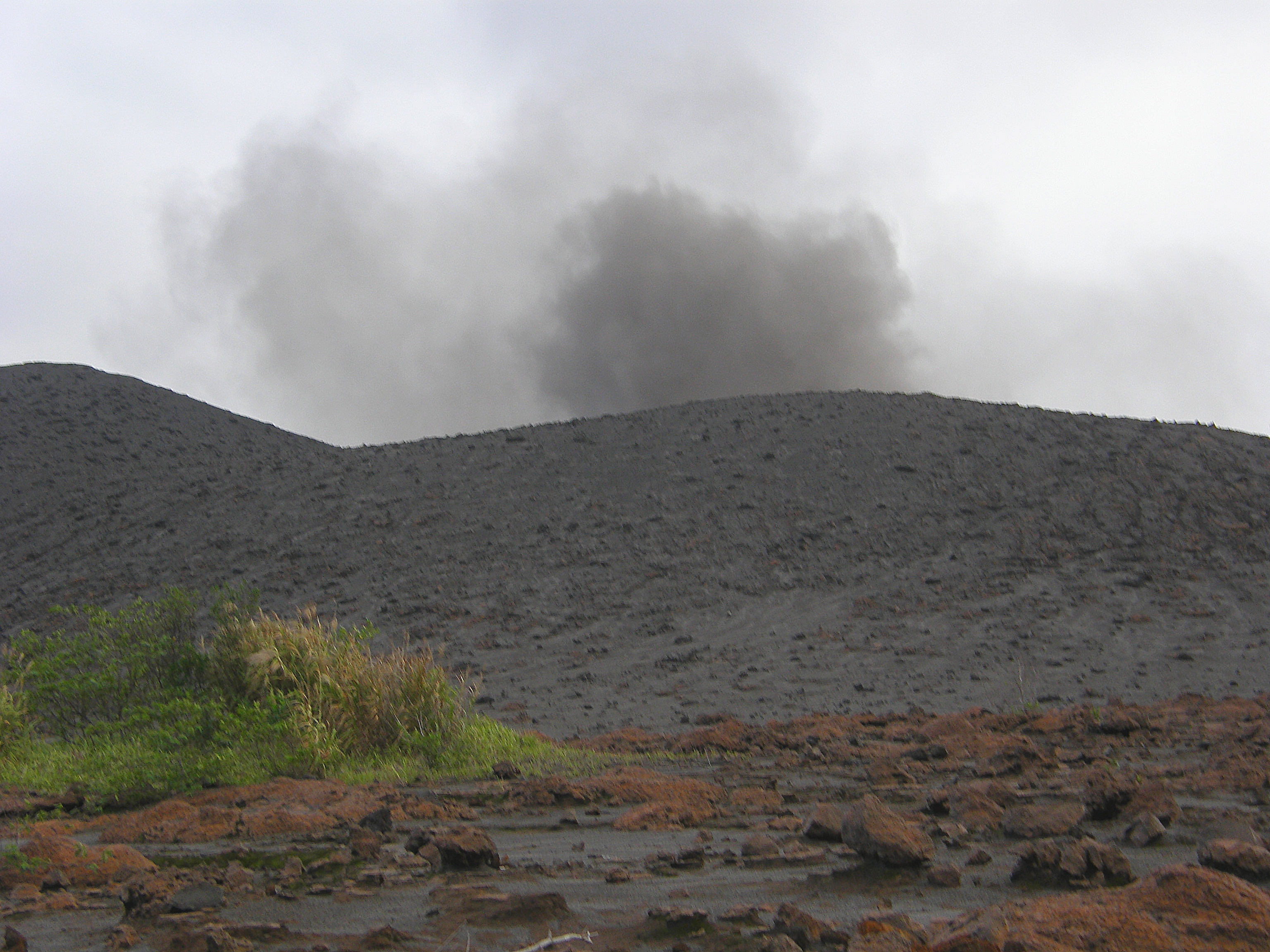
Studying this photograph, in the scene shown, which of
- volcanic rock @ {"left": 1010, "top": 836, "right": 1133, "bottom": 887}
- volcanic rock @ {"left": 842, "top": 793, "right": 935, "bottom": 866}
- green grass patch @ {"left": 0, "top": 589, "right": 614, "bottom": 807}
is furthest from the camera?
green grass patch @ {"left": 0, "top": 589, "right": 614, "bottom": 807}

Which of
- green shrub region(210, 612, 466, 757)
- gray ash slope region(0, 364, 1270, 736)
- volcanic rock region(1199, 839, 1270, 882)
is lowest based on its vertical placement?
volcanic rock region(1199, 839, 1270, 882)

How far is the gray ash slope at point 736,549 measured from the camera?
40.2ft

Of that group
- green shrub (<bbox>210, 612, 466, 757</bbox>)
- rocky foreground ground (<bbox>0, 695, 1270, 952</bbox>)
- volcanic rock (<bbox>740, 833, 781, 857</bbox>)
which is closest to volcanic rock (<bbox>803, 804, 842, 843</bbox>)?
rocky foreground ground (<bbox>0, 695, 1270, 952</bbox>)

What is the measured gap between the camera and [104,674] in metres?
7.98

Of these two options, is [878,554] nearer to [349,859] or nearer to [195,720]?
[195,720]

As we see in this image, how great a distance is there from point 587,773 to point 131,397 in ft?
99.5

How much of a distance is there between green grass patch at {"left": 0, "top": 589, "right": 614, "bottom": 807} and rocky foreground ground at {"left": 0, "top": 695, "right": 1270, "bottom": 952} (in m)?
0.52

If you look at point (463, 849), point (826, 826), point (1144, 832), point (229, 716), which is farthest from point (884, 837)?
point (229, 716)

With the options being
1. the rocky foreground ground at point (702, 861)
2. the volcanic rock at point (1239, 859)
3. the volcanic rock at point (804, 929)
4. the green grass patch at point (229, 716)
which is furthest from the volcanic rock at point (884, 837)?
the green grass patch at point (229, 716)

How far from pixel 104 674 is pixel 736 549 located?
11.4 metres

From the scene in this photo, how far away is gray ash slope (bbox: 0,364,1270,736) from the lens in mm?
12258

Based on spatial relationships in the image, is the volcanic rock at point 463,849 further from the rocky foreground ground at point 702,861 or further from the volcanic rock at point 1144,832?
the volcanic rock at point 1144,832

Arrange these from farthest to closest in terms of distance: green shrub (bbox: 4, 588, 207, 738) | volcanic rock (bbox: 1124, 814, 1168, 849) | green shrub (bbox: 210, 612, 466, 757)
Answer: green shrub (bbox: 4, 588, 207, 738) < green shrub (bbox: 210, 612, 466, 757) < volcanic rock (bbox: 1124, 814, 1168, 849)

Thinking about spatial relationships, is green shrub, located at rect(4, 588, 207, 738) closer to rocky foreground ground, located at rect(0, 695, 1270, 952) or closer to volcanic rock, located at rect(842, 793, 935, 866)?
rocky foreground ground, located at rect(0, 695, 1270, 952)
